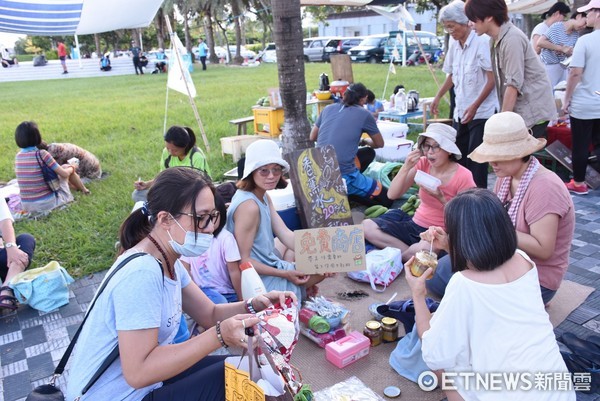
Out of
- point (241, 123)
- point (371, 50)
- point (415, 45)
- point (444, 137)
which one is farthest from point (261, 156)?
point (371, 50)

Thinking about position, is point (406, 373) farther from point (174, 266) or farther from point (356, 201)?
point (356, 201)

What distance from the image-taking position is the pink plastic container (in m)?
2.91

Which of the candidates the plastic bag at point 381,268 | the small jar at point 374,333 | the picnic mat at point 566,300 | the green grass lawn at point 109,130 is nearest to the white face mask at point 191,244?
the small jar at point 374,333

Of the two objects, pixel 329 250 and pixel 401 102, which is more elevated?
pixel 401 102

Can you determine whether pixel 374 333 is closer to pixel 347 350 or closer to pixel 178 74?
pixel 347 350

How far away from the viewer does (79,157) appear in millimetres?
6750

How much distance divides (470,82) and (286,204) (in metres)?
2.38

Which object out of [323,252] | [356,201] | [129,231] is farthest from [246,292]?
[356,201]

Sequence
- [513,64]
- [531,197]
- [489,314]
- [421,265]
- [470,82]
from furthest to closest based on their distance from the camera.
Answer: [470,82], [513,64], [531,197], [421,265], [489,314]

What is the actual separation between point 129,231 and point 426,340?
131cm

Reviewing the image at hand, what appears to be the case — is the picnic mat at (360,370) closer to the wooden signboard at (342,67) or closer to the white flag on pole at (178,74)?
the white flag on pole at (178,74)

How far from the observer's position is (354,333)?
123 inches

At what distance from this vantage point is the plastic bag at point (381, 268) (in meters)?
3.89

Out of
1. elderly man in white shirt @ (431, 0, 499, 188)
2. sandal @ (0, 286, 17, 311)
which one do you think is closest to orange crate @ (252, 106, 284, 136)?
elderly man in white shirt @ (431, 0, 499, 188)
